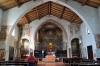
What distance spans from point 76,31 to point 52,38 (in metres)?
7.81

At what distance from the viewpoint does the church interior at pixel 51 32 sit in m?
15.0

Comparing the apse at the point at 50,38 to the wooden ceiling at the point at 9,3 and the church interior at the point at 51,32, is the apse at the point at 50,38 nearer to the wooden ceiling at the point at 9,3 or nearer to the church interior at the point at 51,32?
the church interior at the point at 51,32

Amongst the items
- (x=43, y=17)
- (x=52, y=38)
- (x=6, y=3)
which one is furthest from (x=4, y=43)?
(x=52, y=38)

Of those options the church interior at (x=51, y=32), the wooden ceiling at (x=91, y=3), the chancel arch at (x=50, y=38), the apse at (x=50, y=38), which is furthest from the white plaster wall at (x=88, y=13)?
the apse at (x=50, y=38)

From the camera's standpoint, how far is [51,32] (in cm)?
3117

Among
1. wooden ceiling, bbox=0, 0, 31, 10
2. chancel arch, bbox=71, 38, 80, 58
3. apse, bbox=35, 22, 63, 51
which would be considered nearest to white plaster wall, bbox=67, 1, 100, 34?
wooden ceiling, bbox=0, 0, 31, 10

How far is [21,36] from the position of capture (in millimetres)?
24312

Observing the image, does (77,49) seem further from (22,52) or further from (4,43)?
(4,43)

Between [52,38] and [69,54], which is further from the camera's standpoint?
[52,38]

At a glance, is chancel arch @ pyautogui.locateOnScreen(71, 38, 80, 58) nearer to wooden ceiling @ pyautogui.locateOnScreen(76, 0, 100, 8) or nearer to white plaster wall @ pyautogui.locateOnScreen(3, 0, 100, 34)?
white plaster wall @ pyautogui.locateOnScreen(3, 0, 100, 34)

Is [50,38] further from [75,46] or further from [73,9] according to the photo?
[73,9]

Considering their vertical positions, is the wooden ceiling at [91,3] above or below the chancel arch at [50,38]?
above

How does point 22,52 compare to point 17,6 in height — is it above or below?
below

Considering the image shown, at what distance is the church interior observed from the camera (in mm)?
15008
